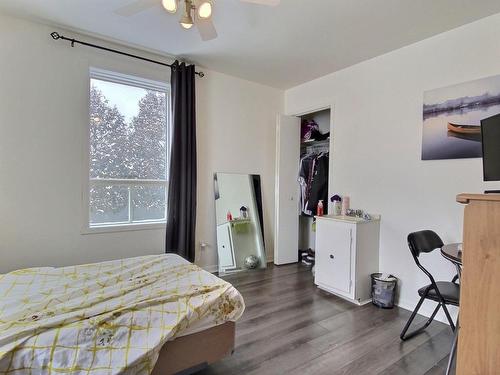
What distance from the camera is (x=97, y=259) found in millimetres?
2820

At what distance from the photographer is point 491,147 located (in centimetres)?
144

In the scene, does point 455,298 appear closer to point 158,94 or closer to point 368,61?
point 368,61

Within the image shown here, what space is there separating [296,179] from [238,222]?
107cm

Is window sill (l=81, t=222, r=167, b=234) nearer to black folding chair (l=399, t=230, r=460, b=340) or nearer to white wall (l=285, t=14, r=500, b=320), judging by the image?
white wall (l=285, t=14, r=500, b=320)

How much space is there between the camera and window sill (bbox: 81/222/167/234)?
277cm

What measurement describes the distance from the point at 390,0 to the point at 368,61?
40.9 inches

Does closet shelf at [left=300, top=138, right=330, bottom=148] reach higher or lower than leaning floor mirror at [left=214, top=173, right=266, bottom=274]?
higher

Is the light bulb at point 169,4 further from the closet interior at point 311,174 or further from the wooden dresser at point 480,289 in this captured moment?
the closet interior at point 311,174

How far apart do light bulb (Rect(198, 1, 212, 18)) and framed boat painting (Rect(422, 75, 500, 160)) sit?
203 centimetres

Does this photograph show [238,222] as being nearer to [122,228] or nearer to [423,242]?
[122,228]

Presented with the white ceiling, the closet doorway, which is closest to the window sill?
the closet doorway

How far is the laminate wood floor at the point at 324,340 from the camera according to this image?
1.79 metres

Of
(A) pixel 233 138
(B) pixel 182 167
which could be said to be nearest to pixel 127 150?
(B) pixel 182 167

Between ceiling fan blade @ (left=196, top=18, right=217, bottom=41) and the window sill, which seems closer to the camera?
ceiling fan blade @ (left=196, top=18, right=217, bottom=41)
